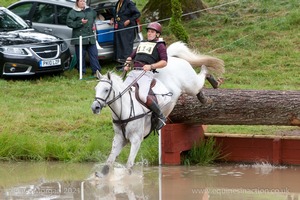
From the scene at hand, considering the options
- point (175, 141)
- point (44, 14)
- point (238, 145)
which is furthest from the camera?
point (44, 14)

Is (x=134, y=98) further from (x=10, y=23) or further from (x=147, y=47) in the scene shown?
(x=10, y=23)

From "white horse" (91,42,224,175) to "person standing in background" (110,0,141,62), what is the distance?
6546 millimetres

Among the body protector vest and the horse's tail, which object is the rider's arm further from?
the horse's tail

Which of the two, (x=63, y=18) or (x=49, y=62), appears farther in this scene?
(x=63, y=18)

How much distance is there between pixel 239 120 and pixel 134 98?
195 cm

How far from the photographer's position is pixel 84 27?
62.8 ft

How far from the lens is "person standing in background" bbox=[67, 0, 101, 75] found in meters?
19.1

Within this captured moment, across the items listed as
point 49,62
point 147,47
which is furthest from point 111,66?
point 147,47

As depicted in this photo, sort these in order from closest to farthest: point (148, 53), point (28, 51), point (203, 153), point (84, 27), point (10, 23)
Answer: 1. point (148, 53)
2. point (203, 153)
3. point (28, 51)
4. point (84, 27)
5. point (10, 23)

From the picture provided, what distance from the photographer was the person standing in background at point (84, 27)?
19094 mm

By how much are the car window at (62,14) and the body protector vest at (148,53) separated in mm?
8403

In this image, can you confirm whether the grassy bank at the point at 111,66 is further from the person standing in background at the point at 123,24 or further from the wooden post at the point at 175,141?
the person standing in background at the point at 123,24

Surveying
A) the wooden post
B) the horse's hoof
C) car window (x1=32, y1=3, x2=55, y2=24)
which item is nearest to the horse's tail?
the wooden post

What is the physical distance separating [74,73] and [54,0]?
2116mm
